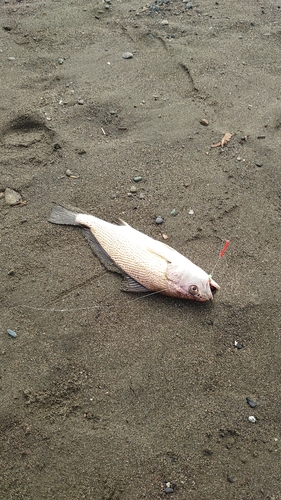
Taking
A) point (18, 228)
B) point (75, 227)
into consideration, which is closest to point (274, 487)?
point (75, 227)

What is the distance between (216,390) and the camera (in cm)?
348

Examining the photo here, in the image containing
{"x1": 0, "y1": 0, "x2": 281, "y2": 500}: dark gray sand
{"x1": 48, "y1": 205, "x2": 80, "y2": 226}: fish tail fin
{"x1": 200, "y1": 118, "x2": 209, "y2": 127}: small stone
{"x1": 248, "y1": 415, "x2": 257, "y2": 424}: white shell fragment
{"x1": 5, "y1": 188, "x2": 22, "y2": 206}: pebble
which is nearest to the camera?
{"x1": 0, "y1": 0, "x2": 281, "y2": 500}: dark gray sand

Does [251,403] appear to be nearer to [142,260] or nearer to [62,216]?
[142,260]

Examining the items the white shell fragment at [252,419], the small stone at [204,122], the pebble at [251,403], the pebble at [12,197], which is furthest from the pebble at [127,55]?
the white shell fragment at [252,419]

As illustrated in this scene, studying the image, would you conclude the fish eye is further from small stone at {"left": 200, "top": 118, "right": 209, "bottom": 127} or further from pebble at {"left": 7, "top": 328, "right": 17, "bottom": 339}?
small stone at {"left": 200, "top": 118, "right": 209, "bottom": 127}

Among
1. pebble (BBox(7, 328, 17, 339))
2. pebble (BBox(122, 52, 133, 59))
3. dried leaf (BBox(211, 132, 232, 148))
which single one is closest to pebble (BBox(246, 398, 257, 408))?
pebble (BBox(7, 328, 17, 339))

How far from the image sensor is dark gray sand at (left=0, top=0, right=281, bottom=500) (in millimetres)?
3195

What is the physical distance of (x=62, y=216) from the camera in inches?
174

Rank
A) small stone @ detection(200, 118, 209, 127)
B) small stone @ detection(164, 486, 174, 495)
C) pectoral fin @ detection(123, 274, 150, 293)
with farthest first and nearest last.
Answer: small stone @ detection(200, 118, 209, 127), pectoral fin @ detection(123, 274, 150, 293), small stone @ detection(164, 486, 174, 495)

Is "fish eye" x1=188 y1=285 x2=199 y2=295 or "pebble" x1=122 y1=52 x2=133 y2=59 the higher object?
"pebble" x1=122 y1=52 x2=133 y2=59

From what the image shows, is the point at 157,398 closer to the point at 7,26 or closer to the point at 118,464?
the point at 118,464

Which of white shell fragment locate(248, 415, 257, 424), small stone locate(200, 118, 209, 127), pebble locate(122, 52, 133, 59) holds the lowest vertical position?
white shell fragment locate(248, 415, 257, 424)

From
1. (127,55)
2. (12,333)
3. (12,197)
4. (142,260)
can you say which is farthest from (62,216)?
(127,55)

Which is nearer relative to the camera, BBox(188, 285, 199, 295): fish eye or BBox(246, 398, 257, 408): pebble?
BBox(246, 398, 257, 408): pebble
